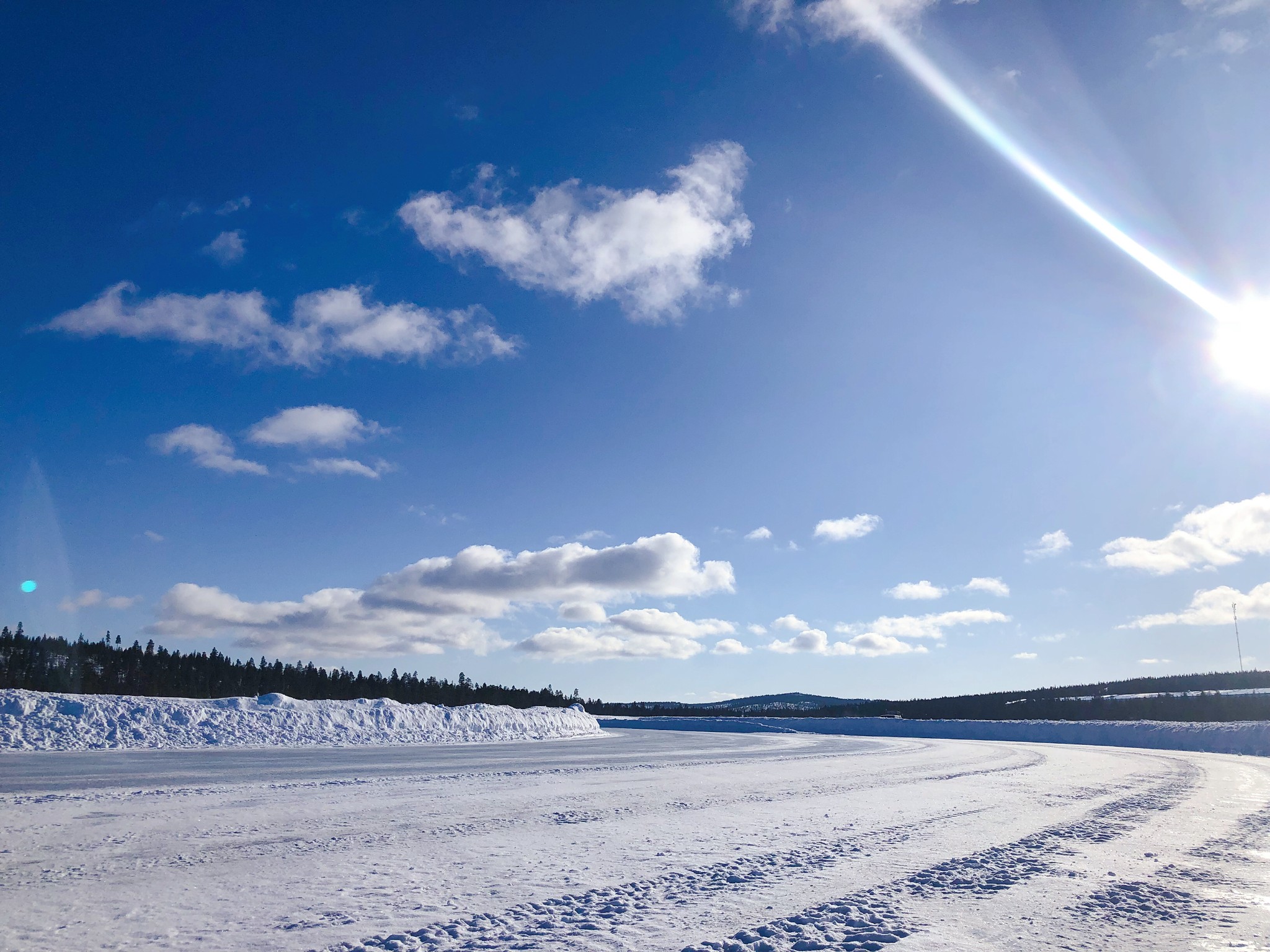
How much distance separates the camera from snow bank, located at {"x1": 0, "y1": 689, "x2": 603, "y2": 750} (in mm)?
26031

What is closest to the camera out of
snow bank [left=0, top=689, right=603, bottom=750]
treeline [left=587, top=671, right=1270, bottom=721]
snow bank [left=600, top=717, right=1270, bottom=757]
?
snow bank [left=0, top=689, right=603, bottom=750]

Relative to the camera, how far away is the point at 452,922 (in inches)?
203

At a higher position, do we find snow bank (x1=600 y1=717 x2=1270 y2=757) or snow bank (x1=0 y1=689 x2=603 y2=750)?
snow bank (x1=0 y1=689 x2=603 y2=750)

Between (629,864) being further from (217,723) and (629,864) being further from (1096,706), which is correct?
(1096,706)

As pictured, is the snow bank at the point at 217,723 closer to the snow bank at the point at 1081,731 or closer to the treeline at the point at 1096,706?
the snow bank at the point at 1081,731

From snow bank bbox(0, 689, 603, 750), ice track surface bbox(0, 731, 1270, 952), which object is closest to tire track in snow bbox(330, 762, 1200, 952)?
ice track surface bbox(0, 731, 1270, 952)

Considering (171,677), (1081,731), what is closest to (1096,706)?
(1081,731)

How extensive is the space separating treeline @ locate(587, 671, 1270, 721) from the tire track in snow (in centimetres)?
5725

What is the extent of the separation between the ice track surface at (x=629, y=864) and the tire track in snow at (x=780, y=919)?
0.03 metres

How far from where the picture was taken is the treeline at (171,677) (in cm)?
6544

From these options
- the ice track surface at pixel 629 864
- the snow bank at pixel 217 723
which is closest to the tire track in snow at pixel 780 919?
the ice track surface at pixel 629 864

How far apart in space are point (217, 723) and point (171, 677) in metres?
56.6

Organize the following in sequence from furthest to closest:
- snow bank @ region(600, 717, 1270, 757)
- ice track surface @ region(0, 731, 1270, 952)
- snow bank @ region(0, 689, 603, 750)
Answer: snow bank @ region(600, 717, 1270, 757), snow bank @ region(0, 689, 603, 750), ice track surface @ region(0, 731, 1270, 952)

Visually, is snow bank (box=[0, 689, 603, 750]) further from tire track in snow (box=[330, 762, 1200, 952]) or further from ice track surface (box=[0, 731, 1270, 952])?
tire track in snow (box=[330, 762, 1200, 952])
